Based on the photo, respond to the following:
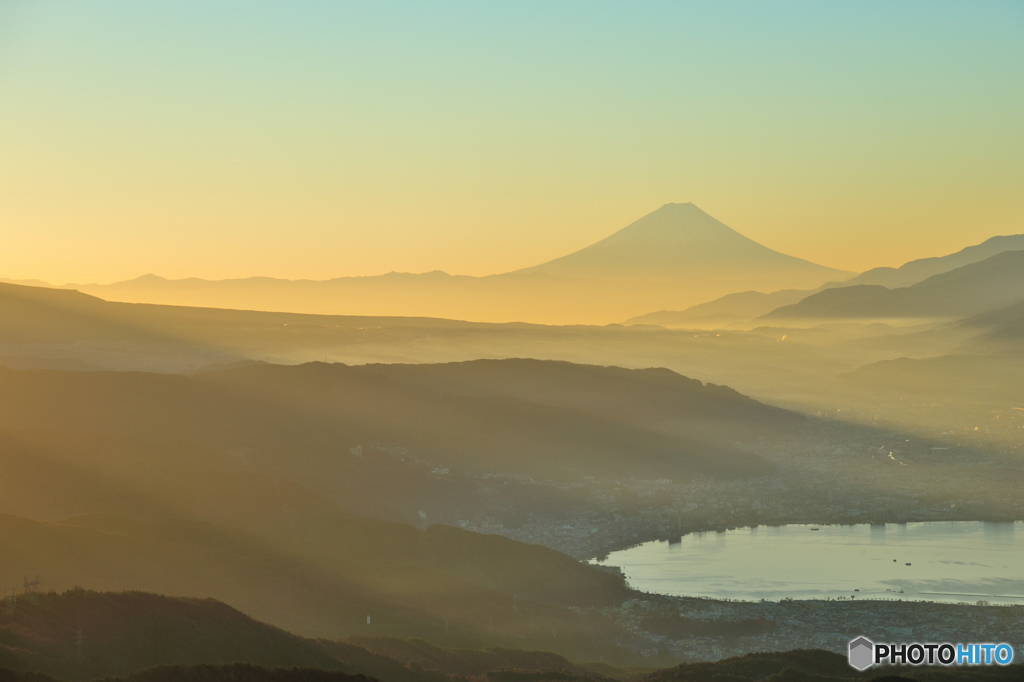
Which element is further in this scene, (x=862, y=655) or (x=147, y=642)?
(x=862, y=655)

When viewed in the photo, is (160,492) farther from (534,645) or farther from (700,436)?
(700,436)

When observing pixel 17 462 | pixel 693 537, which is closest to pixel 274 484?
pixel 17 462

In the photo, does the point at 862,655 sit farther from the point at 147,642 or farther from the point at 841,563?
the point at 841,563

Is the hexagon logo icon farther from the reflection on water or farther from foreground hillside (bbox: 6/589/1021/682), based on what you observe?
the reflection on water

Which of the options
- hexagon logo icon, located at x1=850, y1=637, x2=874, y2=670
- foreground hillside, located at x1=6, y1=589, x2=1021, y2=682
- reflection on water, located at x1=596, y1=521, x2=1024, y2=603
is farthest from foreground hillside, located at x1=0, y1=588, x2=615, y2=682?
reflection on water, located at x1=596, y1=521, x2=1024, y2=603

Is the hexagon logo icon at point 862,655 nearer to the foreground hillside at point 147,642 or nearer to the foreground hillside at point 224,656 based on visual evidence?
the foreground hillside at point 224,656

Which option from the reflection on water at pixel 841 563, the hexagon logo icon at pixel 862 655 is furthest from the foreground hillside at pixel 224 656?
the reflection on water at pixel 841 563

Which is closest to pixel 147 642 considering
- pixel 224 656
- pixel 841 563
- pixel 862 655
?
pixel 224 656
